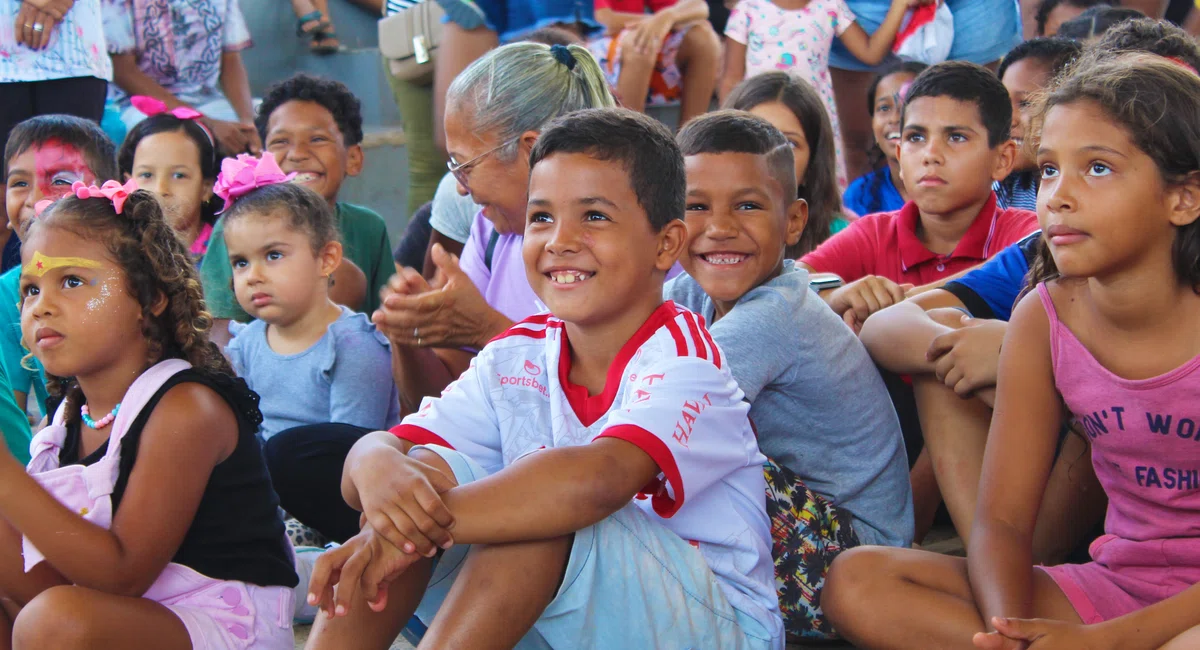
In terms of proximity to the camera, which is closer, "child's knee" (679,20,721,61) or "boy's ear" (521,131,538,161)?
"boy's ear" (521,131,538,161)

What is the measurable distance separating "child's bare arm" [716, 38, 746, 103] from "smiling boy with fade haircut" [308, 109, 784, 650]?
2.76 metres

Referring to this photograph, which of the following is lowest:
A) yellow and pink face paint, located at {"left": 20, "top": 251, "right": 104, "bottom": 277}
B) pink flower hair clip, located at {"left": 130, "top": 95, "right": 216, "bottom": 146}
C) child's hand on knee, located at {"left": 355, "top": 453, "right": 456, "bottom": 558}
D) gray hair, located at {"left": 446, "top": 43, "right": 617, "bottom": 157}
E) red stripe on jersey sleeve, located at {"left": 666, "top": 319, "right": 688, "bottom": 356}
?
child's hand on knee, located at {"left": 355, "top": 453, "right": 456, "bottom": 558}

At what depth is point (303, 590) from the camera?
2.49 meters

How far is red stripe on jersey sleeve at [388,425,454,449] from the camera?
1.88m

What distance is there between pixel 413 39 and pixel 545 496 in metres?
3.25

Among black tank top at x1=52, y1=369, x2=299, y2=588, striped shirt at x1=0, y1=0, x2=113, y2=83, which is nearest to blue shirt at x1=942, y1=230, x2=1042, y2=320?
black tank top at x1=52, y1=369, x2=299, y2=588

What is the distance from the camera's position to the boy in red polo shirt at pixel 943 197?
294 cm

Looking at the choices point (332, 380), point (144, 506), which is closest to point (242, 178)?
point (332, 380)

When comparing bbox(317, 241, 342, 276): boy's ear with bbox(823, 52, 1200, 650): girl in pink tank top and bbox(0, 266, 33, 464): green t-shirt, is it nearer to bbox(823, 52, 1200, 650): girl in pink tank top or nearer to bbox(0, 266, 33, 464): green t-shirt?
bbox(0, 266, 33, 464): green t-shirt

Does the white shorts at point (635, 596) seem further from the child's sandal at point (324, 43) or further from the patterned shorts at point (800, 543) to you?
the child's sandal at point (324, 43)

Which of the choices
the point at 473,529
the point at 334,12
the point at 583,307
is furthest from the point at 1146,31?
the point at 334,12

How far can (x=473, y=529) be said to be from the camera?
5.34ft

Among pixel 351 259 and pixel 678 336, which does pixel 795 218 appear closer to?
pixel 678 336

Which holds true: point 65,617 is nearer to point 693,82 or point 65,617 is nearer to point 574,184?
point 574,184
